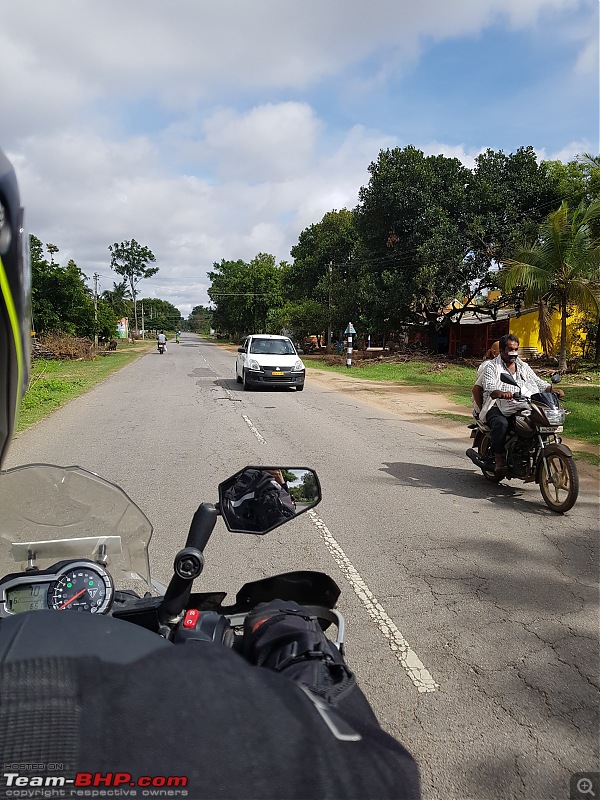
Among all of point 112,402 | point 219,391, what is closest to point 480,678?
point 112,402

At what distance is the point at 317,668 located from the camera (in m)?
1.25

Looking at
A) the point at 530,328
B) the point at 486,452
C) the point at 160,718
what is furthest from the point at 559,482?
the point at 530,328

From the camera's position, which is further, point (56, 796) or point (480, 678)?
point (480, 678)

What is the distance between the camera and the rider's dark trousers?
6.40 m

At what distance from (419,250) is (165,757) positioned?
28595 millimetres

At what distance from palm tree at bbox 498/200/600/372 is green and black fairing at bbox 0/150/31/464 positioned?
1978cm

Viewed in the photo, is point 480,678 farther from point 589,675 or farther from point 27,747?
point 27,747

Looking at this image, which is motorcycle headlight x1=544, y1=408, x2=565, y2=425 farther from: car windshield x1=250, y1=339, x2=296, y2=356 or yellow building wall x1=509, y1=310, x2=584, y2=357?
yellow building wall x1=509, y1=310, x2=584, y2=357

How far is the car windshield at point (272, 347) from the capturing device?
18422mm

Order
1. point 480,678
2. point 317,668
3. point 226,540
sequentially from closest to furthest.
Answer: point 317,668 → point 480,678 → point 226,540

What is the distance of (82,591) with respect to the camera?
68.9 inches

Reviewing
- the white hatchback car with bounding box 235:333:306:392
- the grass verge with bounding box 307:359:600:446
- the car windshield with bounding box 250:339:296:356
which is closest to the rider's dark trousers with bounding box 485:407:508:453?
the grass verge with bounding box 307:359:600:446

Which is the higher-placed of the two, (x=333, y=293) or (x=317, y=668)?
(x=333, y=293)

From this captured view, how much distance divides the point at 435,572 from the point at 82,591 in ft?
10.2
